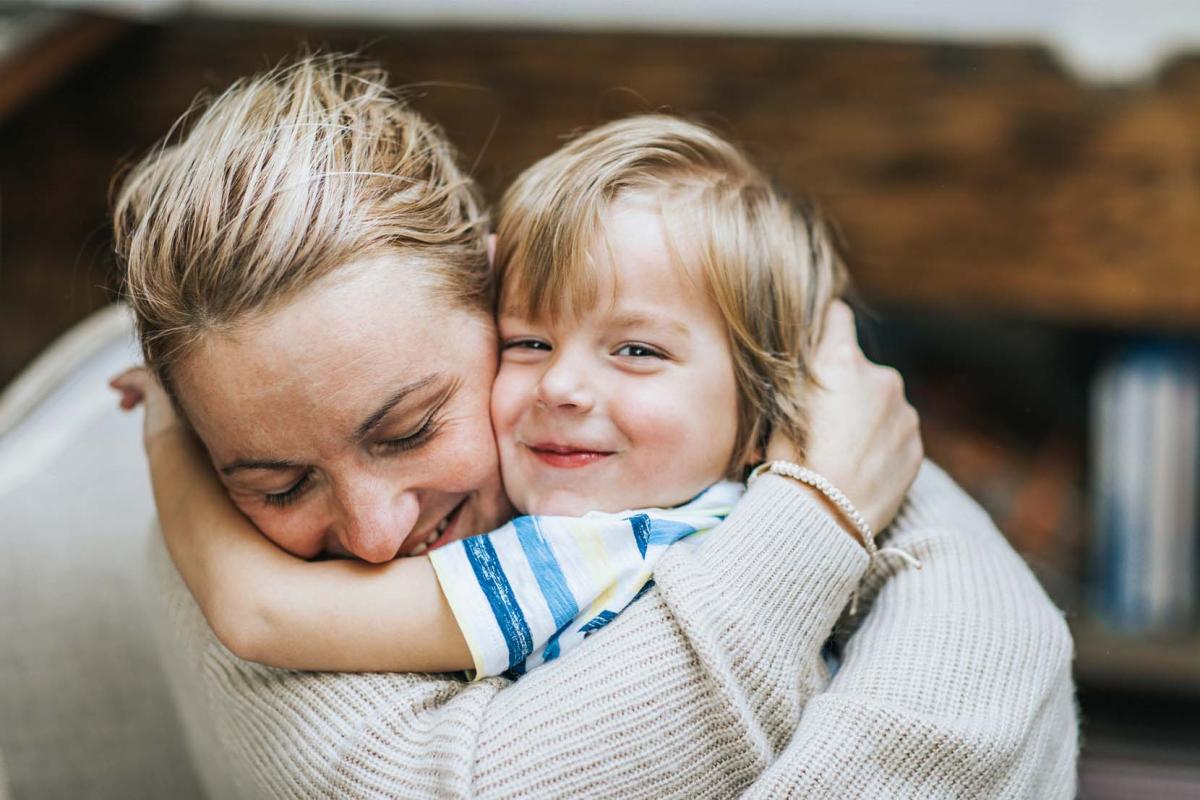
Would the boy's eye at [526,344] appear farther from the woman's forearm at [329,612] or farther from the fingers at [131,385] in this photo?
the fingers at [131,385]

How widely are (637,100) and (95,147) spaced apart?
3.65 ft

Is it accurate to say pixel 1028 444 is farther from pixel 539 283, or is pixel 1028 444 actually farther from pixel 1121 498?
pixel 539 283

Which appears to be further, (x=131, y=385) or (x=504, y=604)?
(x=131, y=385)

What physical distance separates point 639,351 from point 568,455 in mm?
113

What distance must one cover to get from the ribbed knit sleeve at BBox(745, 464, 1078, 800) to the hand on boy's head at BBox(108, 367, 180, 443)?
661mm

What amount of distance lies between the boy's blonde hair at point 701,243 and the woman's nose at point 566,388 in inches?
2.1

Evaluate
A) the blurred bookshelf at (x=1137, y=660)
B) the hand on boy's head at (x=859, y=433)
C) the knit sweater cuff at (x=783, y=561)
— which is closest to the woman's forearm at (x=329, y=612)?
the knit sweater cuff at (x=783, y=561)

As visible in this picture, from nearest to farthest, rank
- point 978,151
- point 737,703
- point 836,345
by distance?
point 737,703, point 836,345, point 978,151

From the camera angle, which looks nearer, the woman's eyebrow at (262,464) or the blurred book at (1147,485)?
the woman's eyebrow at (262,464)

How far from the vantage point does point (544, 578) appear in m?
0.86

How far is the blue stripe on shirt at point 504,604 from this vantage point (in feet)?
2.76

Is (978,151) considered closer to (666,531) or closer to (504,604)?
(666,531)

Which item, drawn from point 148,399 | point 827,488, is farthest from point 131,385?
point 827,488

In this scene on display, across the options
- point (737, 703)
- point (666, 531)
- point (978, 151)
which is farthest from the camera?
point (978, 151)
